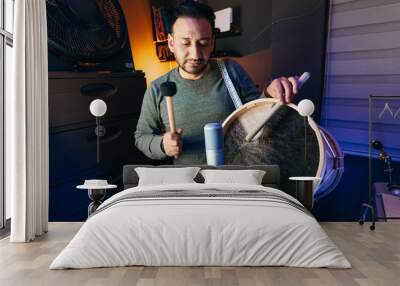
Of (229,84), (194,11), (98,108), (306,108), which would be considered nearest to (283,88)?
(306,108)

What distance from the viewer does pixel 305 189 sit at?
5641 mm

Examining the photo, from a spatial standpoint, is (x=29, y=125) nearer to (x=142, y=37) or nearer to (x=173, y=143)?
(x=173, y=143)

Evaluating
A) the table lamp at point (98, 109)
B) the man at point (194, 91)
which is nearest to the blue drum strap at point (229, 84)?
the man at point (194, 91)

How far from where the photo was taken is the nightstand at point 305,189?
18.5 feet

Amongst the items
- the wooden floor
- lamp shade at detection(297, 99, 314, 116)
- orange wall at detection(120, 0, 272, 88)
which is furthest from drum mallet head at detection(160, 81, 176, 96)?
the wooden floor

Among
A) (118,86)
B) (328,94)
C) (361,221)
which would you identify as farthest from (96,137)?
(361,221)

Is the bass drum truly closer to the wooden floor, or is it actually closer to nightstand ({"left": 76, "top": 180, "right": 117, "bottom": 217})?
nightstand ({"left": 76, "top": 180, "right": 117, "bottom": 217})

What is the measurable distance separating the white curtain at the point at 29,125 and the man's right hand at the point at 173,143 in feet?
4.12

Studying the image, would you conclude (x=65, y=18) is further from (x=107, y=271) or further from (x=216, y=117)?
(x=107, y=271)

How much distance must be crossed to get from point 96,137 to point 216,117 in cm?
130

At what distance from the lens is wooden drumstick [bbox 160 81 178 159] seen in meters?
6.03

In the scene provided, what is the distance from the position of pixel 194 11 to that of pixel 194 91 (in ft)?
2.84

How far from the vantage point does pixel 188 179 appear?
5.63m

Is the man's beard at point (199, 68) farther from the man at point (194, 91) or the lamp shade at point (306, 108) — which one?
the lamp shade at point (306, 108)
